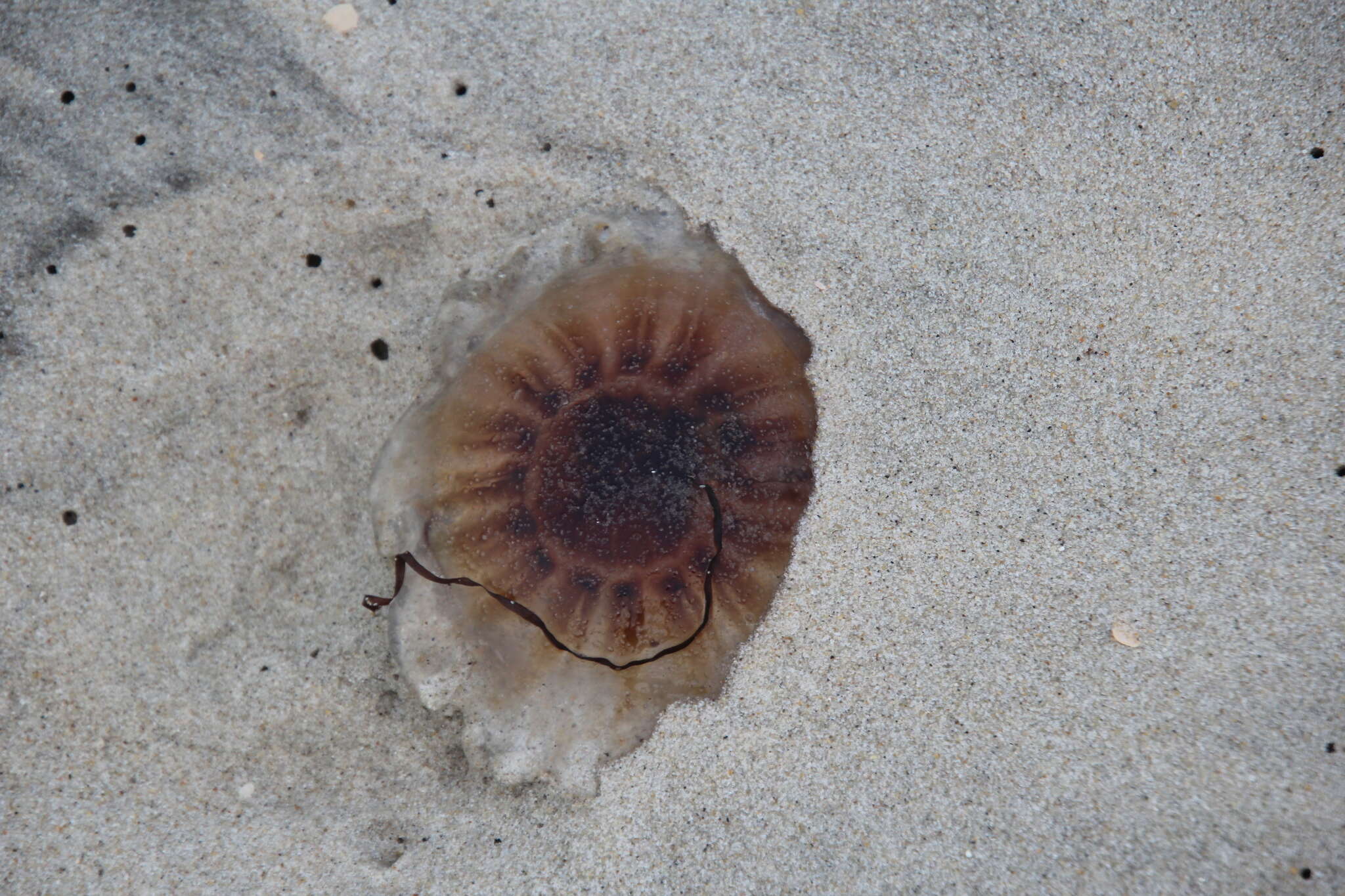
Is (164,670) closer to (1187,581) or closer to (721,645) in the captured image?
(721,645)

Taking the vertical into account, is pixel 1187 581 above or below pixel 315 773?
above

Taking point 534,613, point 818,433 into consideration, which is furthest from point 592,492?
point 818,433

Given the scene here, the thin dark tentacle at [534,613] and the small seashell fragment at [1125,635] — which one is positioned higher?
the small seashell fragment at [1125,635]

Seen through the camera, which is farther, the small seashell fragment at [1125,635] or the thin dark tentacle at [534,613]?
the small seashell fragment at [1125,635]

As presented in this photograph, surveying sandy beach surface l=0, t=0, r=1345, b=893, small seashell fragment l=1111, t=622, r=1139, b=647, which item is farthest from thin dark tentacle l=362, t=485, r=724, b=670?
small seashell fragment l=1111, t=622, r=1139, b=647

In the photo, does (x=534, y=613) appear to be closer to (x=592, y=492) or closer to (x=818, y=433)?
(x=592, y=492)

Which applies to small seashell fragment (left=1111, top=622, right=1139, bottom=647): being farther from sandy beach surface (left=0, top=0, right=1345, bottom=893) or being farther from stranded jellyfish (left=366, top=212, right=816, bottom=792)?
stranded jellyfish (left=366, top=212, right=816, bottom=792)

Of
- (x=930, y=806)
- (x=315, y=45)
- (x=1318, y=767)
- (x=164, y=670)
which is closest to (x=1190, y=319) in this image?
(x=1318, y=767)

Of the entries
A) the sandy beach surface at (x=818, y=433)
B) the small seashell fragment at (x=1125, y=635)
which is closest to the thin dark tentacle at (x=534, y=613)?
the sandy beach surface at (x=818, y=433)

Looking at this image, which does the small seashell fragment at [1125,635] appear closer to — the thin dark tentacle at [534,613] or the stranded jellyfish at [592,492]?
the stranded jellyfish at [592,492]
